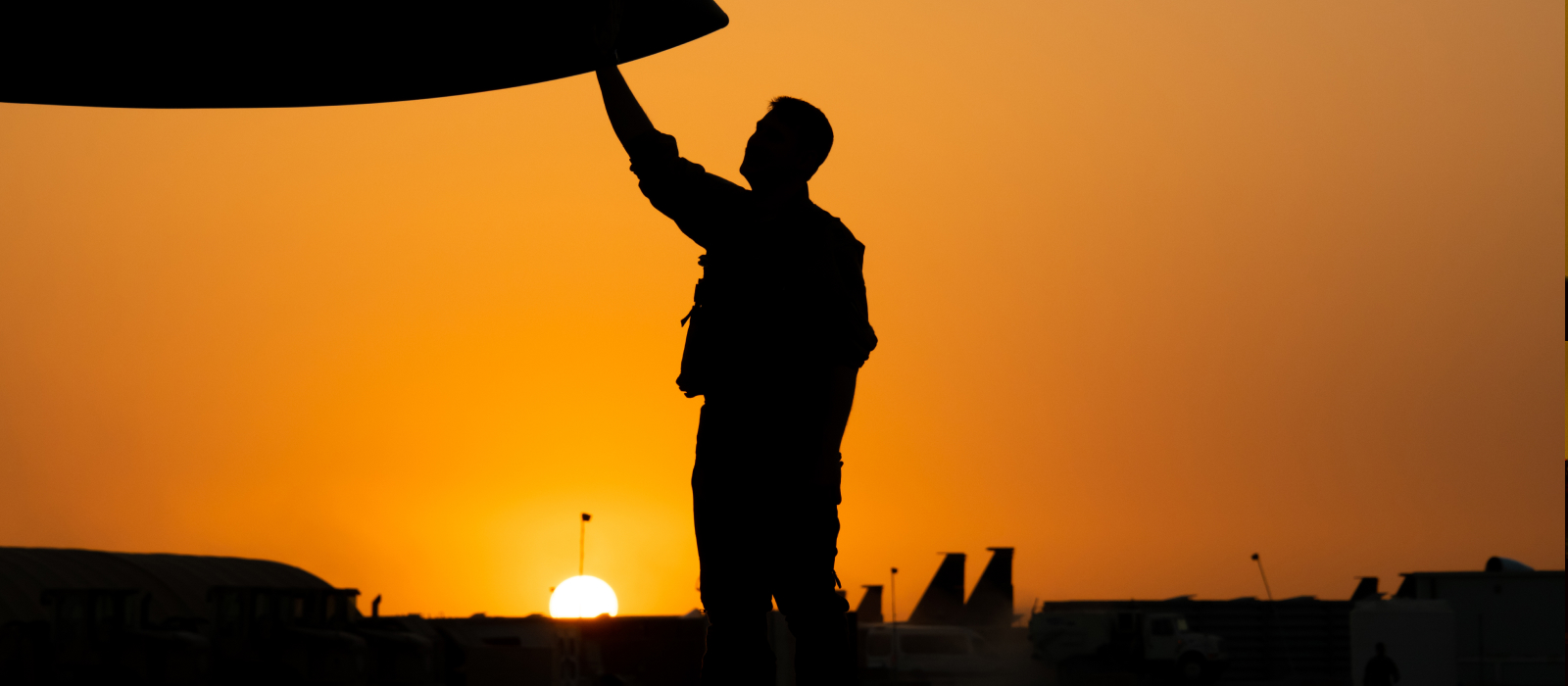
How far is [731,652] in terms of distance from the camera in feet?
12.5

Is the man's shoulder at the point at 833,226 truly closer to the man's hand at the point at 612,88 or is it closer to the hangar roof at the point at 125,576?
the man's hand at the point at 612,88

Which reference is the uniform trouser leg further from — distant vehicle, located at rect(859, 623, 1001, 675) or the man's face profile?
distant vehicle, located at rect(859, 623, 1001, 675)

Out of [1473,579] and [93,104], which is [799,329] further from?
[1473,579]

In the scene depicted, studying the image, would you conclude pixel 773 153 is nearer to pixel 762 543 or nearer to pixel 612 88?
pixel 612 88

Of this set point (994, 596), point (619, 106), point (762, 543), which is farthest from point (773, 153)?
point (994, 596)

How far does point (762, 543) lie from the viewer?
3793 mm

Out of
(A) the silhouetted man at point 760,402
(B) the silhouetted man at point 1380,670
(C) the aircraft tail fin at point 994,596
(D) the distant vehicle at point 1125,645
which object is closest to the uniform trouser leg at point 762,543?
(A) the silhouetted man at point 760,402

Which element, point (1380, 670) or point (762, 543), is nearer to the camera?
point (762, 543)

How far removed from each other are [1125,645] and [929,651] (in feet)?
30.5

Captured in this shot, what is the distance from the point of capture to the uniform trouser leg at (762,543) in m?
3.78

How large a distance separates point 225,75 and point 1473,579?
132ft

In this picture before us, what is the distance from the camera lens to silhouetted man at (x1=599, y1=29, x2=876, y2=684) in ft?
12.4

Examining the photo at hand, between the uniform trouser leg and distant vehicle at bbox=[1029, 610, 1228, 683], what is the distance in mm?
50057

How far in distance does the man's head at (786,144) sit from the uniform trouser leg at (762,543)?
2.20 feet
